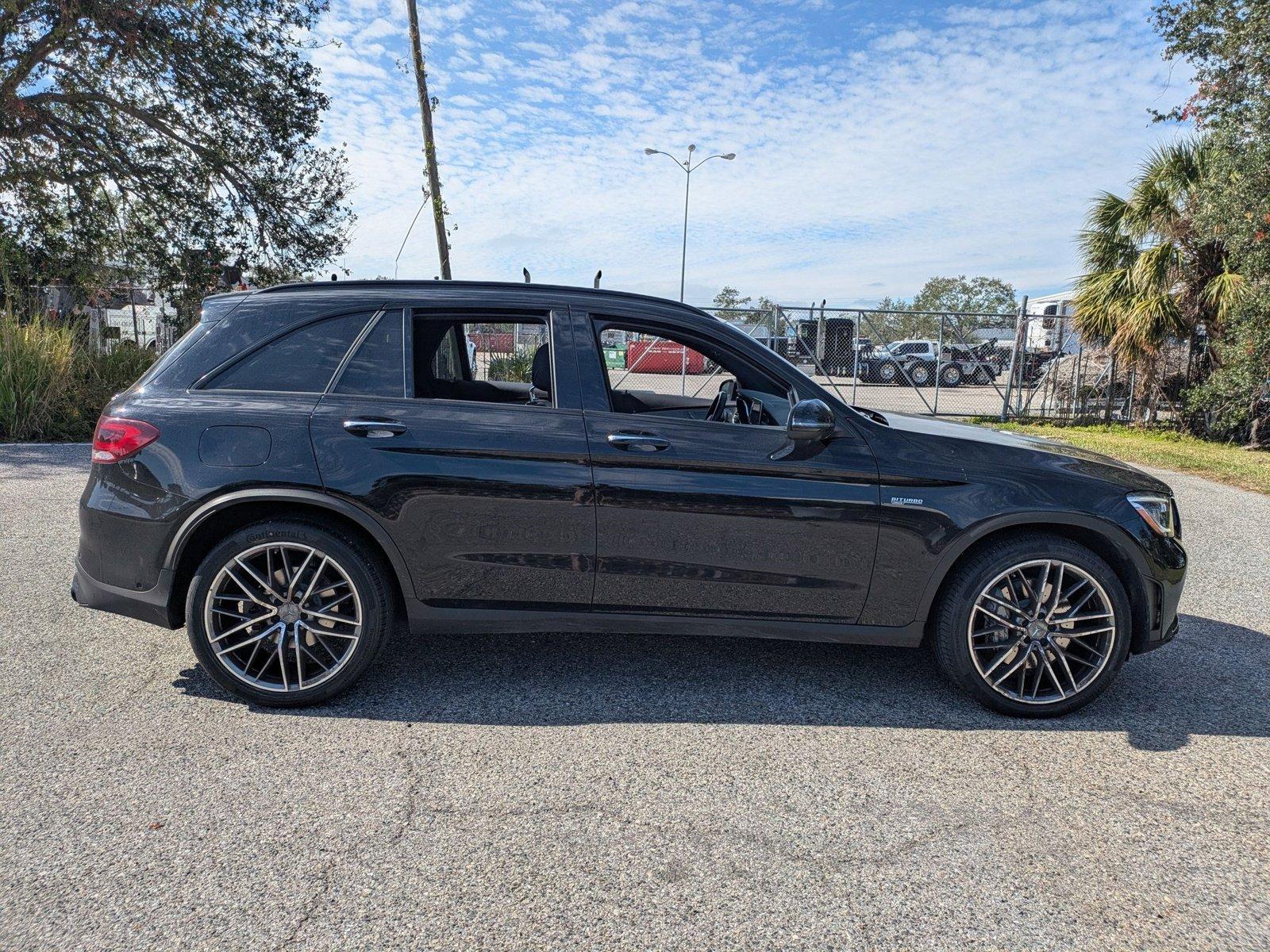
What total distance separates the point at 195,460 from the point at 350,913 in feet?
6.73

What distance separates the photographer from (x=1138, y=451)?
12594 mm

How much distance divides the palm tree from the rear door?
44.9ft

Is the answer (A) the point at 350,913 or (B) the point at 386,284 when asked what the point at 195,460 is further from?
(A) the point at 350,913

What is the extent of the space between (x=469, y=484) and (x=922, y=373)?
2810 cm

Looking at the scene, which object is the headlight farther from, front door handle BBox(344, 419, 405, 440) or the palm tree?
the palm tree

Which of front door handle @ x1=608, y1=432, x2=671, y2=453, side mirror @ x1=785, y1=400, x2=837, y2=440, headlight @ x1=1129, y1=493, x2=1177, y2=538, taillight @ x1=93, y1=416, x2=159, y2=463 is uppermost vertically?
side mirror @ x1=785, y1=400, x2=837, y2=440

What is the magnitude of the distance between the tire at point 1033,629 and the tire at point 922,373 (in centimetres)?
2439

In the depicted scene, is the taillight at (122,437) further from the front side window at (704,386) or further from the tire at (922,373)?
the tire at (922,373)

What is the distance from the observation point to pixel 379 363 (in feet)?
12.2

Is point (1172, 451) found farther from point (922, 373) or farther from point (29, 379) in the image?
point (922, 373)

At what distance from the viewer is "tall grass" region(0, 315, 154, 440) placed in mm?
11312

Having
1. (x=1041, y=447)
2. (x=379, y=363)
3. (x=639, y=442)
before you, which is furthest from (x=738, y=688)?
(x=379, y=363)

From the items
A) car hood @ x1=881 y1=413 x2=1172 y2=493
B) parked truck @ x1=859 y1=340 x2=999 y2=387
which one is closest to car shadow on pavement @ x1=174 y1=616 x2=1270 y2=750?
car hood @ x1=881 y1=413 x2=1172 y2=493

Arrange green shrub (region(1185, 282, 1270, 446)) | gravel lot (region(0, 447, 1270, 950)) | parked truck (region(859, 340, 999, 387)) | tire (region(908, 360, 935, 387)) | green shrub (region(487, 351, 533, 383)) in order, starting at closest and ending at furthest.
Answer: gravel lot (region(0, 447, 1270, 950)), green shrub (region(487, 351, 533, 383)), green shrub (region(1185, 282, 1270, 446)), parked truck (region(859, 340, 999, 387)), tire (region(908, 360, 935, 387))
